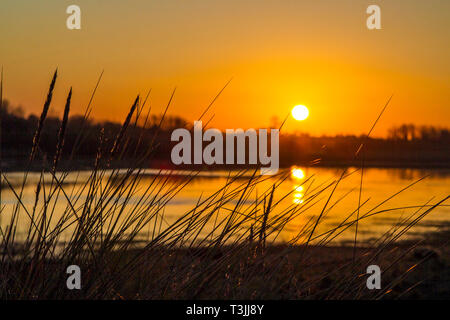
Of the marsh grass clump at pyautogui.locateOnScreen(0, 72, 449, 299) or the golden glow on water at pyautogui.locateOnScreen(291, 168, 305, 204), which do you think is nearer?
the marsh grass clump at pyautogui.locateOnScreen(0, 72, 449, 299)

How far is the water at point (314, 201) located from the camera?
2123mm

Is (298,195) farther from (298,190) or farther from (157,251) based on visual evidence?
(157,251)

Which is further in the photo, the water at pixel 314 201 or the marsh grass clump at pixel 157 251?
the water at pixel 314 201

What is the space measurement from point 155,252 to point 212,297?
27cm

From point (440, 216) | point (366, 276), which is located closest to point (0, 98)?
point (366, 276)

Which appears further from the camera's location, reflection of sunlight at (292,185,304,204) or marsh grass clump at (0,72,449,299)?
reflection of sunlight at (292,185,304,204)

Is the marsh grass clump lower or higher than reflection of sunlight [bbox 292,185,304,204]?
lower

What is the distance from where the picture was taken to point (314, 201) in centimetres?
268

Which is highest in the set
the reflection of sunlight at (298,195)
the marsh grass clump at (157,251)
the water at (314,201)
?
the water at (314,201)

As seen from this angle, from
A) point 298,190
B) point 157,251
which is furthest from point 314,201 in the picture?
point 157,251

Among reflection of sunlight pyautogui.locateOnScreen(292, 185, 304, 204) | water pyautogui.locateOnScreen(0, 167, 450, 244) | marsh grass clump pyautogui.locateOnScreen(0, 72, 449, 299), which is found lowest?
marsh grass clump pyautogui.locateOnScreen(0, 72, 449, 299)

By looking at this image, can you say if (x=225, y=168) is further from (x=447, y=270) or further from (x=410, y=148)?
(x=410, y=148)

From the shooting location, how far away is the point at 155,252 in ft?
6.50

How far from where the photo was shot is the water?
2123mm
